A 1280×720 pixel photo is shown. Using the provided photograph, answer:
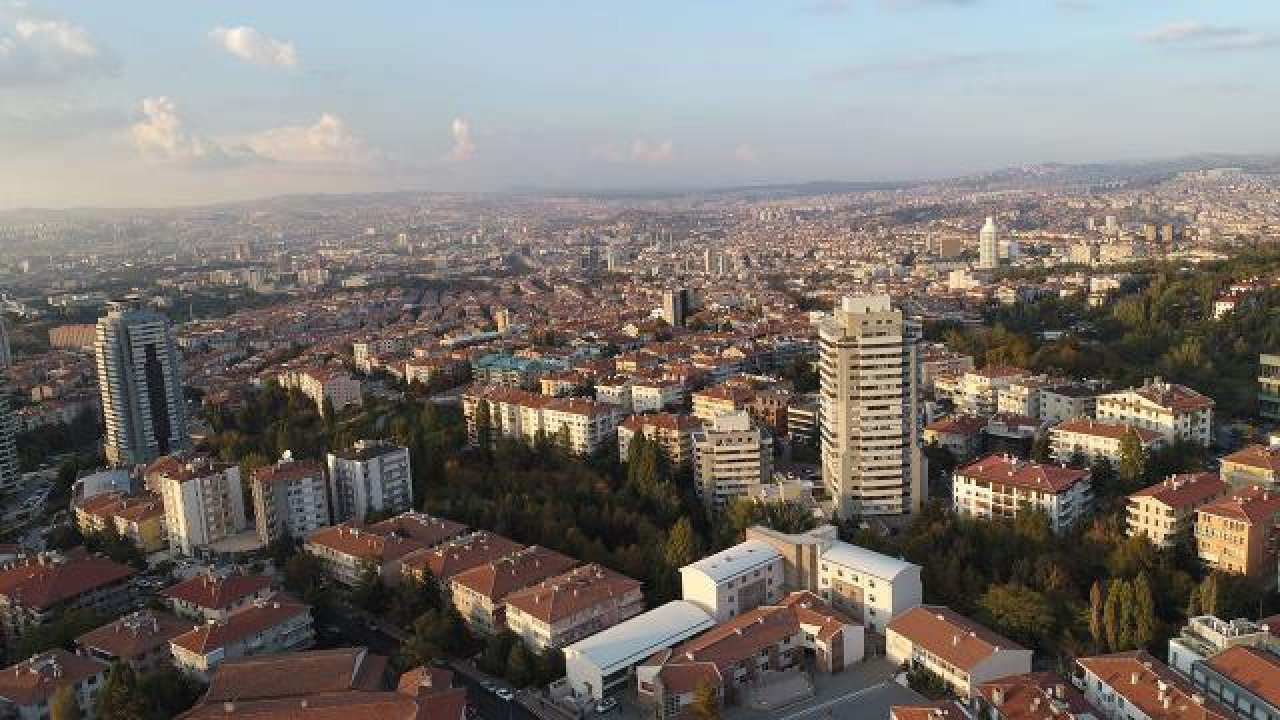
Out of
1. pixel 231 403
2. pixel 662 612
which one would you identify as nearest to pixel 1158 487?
pixel 662 612

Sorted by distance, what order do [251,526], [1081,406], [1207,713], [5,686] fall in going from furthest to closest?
[1081,406], [251,526], [5,686], [1207,713]

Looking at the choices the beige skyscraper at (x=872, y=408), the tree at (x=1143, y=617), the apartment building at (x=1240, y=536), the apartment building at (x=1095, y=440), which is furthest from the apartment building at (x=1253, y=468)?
the tree at (x=1143, y=617)

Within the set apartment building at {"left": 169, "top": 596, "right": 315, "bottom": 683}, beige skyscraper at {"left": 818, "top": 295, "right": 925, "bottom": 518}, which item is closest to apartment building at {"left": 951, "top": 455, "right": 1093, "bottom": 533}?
beige skyscraper at {"left": 818, "top": 295, "right": 925, "bottom": 518}

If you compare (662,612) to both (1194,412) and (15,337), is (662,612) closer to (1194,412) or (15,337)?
(1194,412)

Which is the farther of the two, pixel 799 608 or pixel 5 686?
pixel 799 608

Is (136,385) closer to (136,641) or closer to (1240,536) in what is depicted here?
(136,641)

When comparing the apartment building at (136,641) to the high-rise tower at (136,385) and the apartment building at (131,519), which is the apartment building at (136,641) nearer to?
the apartment building at (131,519)

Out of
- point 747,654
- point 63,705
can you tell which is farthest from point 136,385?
point 747,654
